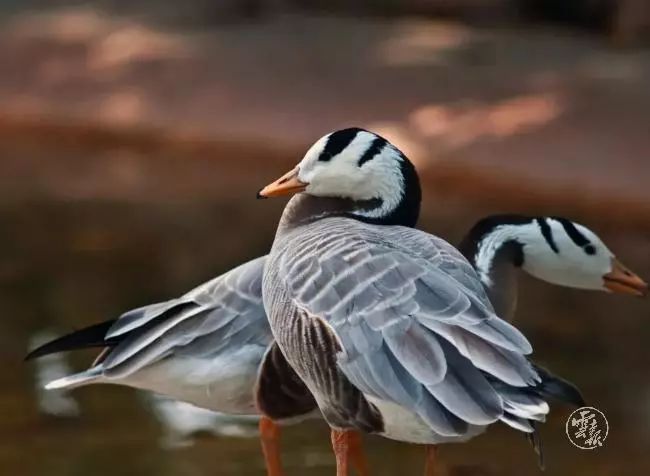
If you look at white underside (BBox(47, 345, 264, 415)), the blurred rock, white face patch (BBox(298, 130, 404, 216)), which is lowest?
the blurred rock

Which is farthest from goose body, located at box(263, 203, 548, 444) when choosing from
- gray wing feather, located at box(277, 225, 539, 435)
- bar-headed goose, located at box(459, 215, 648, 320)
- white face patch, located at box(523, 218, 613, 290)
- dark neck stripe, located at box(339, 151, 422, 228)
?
white face patch, located at box(523, 218, 613, 290)

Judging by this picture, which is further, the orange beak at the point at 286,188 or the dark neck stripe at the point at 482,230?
the dark neck stripe at the point at 482,230

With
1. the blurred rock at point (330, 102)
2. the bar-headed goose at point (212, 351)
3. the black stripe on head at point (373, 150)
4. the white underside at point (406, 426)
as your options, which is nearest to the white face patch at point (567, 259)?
the bar-headed goose at point (212, 351)

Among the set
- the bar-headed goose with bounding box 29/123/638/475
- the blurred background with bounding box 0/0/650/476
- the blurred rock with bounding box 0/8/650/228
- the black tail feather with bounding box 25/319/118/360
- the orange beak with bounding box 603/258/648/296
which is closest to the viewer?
the bar-headed goose with bounding box 29/123/638/475

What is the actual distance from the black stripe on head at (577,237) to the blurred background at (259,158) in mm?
628

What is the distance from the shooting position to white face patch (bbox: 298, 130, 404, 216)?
9.65 feet

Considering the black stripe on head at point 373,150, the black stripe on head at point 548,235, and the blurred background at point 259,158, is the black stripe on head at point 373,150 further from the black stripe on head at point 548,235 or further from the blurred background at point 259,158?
the blurred background at point 259,158

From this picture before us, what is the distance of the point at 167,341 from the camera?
10.3 ft

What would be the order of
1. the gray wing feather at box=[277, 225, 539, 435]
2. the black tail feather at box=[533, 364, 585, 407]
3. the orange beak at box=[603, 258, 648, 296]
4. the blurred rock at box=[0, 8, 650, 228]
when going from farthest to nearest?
the blurred rock at box=[0, 8, 650, 228]
the orange beak at box=[603, 258, 648, 296]
the black tail feather at box=[533, 364, 585, 407]
the gray wing feather at box=[277, 225, 539, 435]

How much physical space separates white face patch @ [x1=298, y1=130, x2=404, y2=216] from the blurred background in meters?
1.00

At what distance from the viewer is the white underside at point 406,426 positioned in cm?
242

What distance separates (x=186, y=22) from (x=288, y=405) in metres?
6.33

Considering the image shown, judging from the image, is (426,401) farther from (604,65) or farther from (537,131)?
(604,65)

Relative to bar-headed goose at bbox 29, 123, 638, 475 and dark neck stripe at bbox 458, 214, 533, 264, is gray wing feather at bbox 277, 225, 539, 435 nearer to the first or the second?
bar-headed goose at bbox 29, 123, 638, 475
